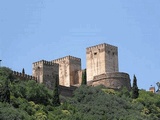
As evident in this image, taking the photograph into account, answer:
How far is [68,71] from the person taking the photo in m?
89.7

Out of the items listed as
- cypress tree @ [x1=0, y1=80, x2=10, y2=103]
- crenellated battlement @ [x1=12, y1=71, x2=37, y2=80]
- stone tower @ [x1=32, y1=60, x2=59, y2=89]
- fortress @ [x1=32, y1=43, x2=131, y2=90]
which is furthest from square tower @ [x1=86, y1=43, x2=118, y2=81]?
cypress tree @ [x1=0, y1=80, x2=10, y2=103]

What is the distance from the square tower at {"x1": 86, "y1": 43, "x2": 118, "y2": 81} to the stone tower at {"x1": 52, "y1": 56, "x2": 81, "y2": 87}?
160 cm

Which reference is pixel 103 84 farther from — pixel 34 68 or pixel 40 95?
pixel 40 95

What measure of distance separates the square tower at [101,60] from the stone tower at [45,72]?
1333 centimetres

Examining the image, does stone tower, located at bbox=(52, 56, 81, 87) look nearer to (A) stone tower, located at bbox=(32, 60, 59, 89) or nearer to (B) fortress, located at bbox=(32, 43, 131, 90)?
(B) fortress, located at bbox=(32, 43, 131, 90)

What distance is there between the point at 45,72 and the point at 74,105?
9342 mm

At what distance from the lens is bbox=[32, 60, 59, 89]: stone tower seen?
7406cm

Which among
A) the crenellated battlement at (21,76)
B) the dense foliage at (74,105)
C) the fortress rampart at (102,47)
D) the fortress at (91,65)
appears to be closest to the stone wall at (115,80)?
the fortress at (91,65)

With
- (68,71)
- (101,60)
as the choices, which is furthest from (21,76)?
(101,60)

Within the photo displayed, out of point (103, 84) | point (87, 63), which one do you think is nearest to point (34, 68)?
point (103, 84)

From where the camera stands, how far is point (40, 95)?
215 feet

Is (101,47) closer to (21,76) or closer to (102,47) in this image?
(102,47)

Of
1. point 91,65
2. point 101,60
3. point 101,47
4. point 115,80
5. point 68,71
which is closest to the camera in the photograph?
point 115,80

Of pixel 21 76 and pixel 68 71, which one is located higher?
pixel 68 71
